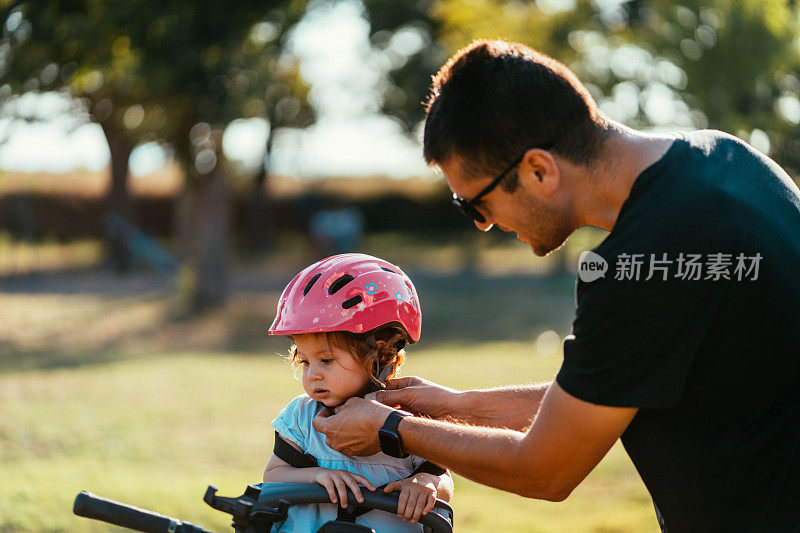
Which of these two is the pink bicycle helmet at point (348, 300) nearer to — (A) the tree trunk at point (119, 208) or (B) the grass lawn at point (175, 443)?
(B) the grass lawn at point (175, 443)

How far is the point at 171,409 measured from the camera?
11.4 m

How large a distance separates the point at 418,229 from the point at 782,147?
27.0 m

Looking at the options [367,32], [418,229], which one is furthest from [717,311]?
[418,229]

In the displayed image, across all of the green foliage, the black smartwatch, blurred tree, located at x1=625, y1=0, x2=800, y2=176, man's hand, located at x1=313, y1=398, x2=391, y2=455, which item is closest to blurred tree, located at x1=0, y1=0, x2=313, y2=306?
the green foliage

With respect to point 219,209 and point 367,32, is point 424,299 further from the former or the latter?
point 367,32

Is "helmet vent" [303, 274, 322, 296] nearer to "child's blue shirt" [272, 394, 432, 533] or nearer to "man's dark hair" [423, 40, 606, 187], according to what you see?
"child's blue shirt" [272, 394, 432, 533]

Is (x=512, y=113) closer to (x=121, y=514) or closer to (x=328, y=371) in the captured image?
(x=328, y=371)

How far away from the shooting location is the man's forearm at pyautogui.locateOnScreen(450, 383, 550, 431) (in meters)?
3.45

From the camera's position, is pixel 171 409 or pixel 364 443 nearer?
pixel 364 443

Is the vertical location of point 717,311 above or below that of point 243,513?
above

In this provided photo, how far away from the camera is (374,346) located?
3.41m

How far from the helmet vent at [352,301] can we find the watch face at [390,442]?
1.89 ft

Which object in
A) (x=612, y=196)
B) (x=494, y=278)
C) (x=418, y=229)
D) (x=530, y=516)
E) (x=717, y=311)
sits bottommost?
(x=418, y=229)

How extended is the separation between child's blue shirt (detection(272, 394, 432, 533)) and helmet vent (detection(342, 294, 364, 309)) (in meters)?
0.36
